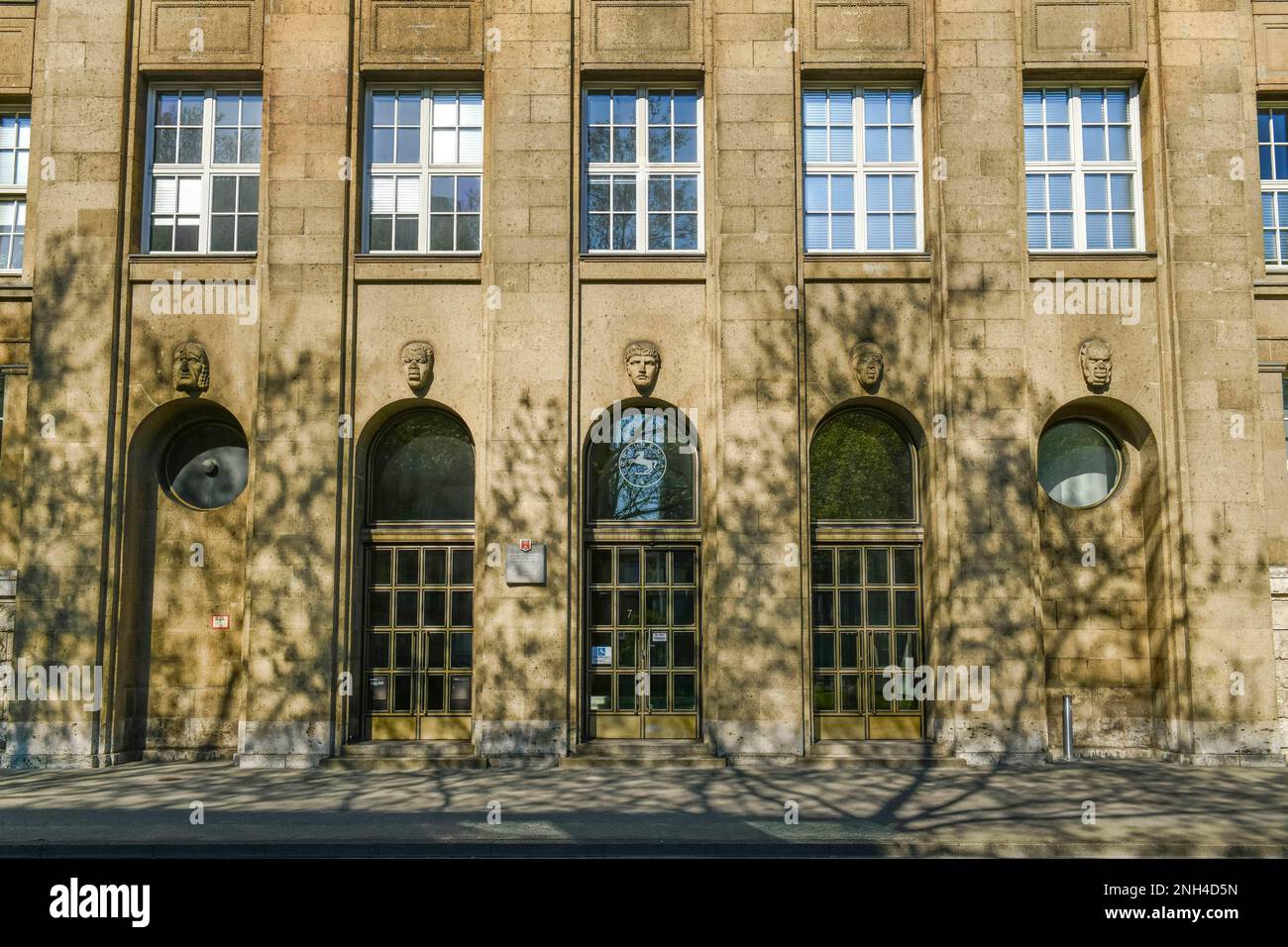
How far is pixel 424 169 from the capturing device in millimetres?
17703

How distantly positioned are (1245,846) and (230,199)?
15532 millimetres

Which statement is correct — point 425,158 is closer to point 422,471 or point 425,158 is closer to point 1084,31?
point 422,471

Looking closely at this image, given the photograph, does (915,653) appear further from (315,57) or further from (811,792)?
(315,57)

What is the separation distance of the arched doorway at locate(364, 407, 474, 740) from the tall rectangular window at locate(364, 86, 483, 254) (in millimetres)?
2665

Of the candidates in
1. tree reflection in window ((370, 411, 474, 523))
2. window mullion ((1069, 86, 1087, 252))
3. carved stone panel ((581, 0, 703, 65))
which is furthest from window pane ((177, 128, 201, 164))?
window mullion ((1069, 86, 1087, 252))

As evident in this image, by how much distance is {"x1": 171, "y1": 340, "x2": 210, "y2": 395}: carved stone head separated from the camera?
56.1 feet

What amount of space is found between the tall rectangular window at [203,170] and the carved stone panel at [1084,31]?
38.2 ft

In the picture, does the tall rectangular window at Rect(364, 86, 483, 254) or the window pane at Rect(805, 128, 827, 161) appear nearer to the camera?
the tall rectangular window at Rect(364, 86, 483, 254)

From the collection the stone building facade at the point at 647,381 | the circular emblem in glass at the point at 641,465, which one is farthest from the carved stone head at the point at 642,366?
the circular emblem in glass at the point at 641,465

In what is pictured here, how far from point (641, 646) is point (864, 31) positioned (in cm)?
959

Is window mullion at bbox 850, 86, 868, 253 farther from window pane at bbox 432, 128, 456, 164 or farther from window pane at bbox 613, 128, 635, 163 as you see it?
window pane at bbox 432, 128, 456, 164

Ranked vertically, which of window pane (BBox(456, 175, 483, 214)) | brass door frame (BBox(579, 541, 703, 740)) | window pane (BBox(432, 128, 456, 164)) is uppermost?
window pane (BBox(432, 128, 456, 164))

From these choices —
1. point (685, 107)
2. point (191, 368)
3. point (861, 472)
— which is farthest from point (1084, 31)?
point (191, 368)

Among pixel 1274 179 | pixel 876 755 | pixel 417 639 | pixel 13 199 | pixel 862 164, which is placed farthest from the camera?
pixel 13 199
